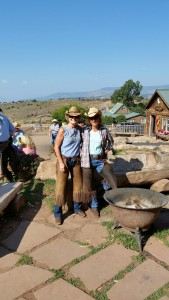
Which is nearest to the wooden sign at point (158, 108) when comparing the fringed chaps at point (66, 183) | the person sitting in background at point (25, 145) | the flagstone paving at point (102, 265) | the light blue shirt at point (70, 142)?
the person sitting in background at point (25, 145)

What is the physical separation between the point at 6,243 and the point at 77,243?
94 cm

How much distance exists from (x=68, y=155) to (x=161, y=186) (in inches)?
76.9

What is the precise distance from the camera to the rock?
5.24 metres

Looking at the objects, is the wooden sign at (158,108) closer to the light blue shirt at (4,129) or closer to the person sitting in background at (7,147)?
the person sitting in background at (7,147)

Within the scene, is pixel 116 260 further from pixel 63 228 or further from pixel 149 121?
pixel 149 121

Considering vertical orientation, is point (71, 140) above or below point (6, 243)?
above

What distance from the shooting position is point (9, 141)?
5.89 metres

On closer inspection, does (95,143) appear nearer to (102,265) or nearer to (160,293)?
(102,265)

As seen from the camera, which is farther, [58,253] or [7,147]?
[7,147]

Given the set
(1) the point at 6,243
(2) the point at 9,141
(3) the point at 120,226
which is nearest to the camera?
(1) the point at 6,243

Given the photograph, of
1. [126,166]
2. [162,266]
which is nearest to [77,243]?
[162,266]

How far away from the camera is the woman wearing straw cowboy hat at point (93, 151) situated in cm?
439

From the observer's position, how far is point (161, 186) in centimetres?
525

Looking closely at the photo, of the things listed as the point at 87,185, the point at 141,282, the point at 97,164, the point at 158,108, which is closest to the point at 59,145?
the point at 97,164
